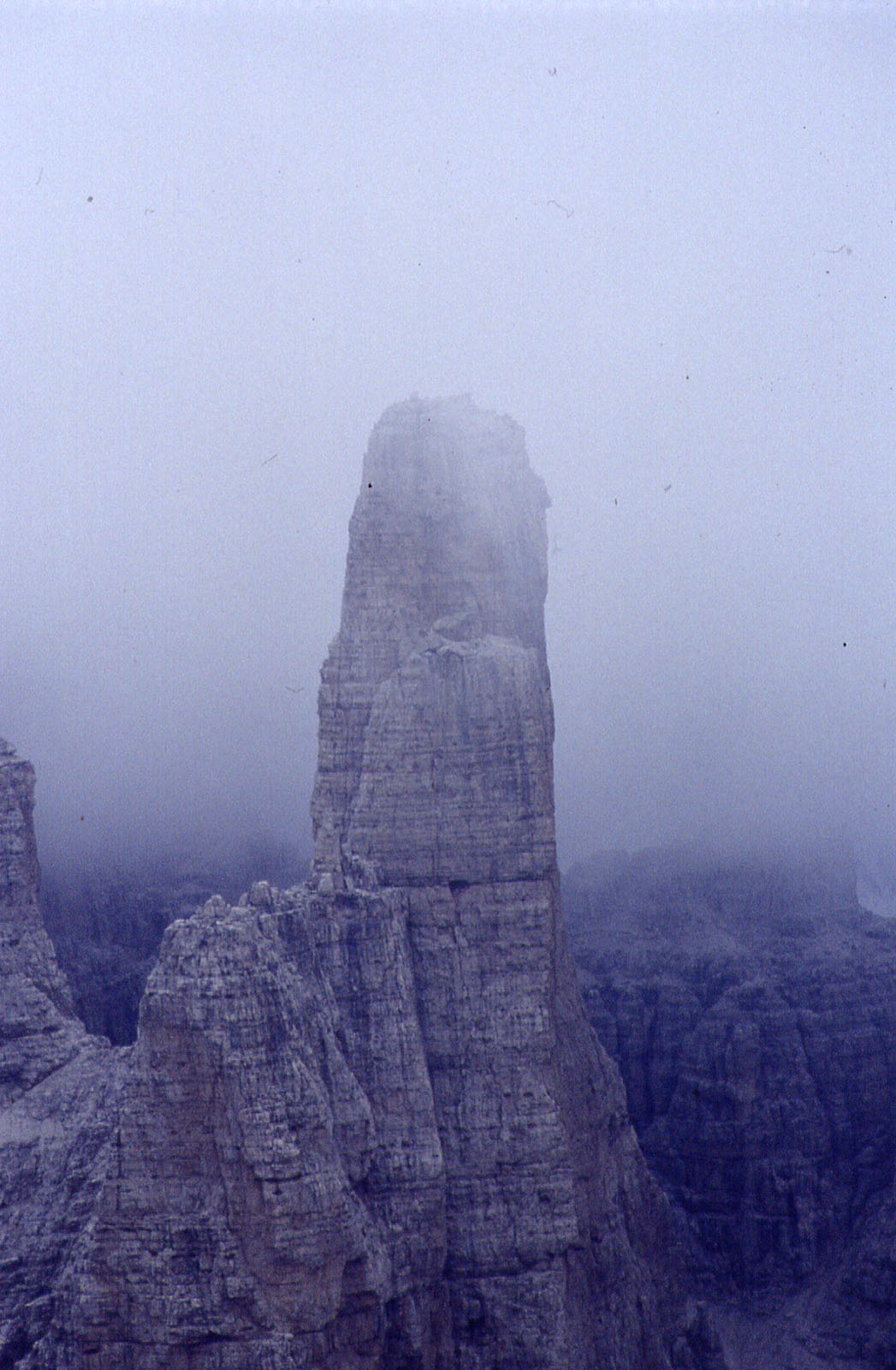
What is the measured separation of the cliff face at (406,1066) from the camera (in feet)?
168

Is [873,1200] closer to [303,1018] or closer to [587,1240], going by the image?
[587,1240]

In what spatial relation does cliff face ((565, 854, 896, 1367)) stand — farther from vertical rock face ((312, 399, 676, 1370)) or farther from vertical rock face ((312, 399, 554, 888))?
vertical rock face ((312, 399, 554, 888))

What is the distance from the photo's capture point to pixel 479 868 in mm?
61844

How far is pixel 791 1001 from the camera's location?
114 meters

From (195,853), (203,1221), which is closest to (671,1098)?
(195,853)

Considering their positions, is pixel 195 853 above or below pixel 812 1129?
above

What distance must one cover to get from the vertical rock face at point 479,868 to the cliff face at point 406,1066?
0.08m

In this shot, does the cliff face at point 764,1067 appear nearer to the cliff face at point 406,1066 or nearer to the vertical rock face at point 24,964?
the cliff face at point 406,1066

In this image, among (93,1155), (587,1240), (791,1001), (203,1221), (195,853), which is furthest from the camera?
(791,1001)

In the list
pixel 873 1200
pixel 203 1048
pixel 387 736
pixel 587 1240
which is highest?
pixel 387 736

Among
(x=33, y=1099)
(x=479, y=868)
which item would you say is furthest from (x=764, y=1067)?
(x=33, y=1099)

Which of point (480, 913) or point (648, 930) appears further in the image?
point (648, 930)

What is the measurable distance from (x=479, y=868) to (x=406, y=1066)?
6.36 m

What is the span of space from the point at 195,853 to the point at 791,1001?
34267 mm
